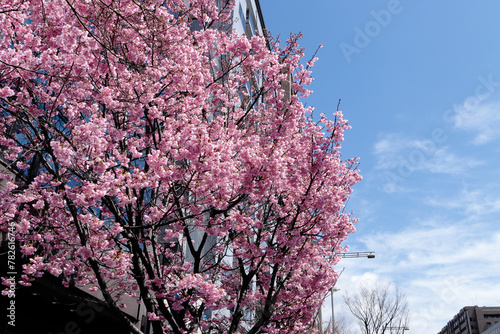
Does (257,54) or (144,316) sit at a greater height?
(257,54)

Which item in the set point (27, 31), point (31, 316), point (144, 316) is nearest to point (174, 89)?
point (27, 31)

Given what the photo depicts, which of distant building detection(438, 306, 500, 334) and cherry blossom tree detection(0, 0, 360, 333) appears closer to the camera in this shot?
cherry blossom tree detection(0, 0, 360, 333)

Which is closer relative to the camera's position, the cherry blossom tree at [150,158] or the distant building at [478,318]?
the cherry blossom tree at [150,158]

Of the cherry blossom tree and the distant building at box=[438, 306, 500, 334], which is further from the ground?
the distant building at box=[438, 306, 500, 334]

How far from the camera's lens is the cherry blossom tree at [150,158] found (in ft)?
23.0

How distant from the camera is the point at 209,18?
40.8 ft

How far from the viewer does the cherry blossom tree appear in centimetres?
700

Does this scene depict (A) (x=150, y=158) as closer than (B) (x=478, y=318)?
Yes

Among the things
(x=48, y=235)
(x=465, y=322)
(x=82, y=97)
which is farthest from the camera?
(x=465, y=322)

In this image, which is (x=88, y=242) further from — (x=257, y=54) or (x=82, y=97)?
(x=257, y=54)

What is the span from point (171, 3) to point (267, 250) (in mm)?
7404

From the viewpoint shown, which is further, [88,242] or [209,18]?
[209,18]

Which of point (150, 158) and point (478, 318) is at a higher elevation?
point (478, 318)

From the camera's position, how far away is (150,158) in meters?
7.05
